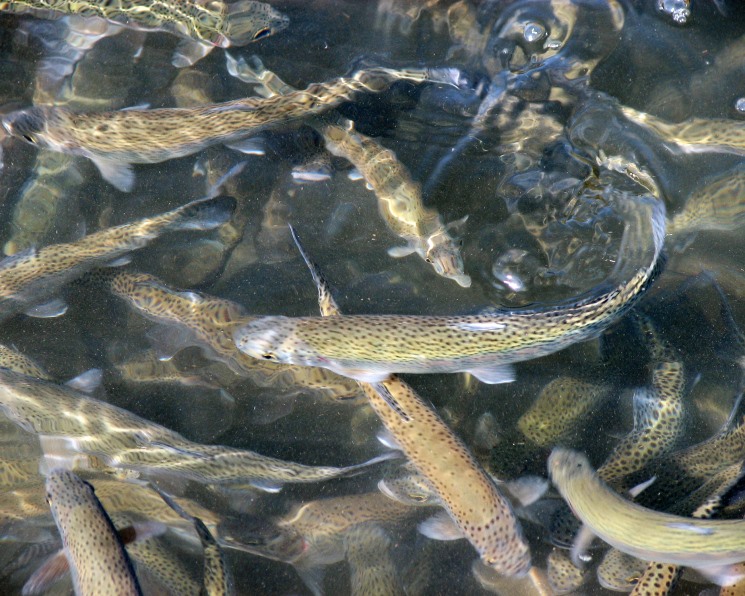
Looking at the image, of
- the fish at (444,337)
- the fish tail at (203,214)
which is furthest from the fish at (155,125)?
the fish at (444,337)

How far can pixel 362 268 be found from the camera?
194 inches

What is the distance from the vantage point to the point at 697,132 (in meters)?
5.09

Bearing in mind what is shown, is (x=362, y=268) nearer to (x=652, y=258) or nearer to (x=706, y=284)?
(x=652, y=258)

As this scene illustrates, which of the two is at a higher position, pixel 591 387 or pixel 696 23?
pixel 696 23

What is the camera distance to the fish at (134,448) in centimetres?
407

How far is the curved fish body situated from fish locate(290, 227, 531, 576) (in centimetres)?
60

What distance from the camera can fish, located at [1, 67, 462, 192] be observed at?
498 centimetres

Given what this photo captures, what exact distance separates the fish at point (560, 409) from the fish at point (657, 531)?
29.8 inches

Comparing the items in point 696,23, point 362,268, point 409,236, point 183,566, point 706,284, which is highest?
point 696,23

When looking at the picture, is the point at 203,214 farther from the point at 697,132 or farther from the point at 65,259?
the point at 697,132

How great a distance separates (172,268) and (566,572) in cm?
411

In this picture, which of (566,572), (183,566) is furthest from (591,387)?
(183,566)

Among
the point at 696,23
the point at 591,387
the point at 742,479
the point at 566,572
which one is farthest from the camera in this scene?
the point at 696,23

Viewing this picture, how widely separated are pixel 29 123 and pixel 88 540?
12.6 feet
